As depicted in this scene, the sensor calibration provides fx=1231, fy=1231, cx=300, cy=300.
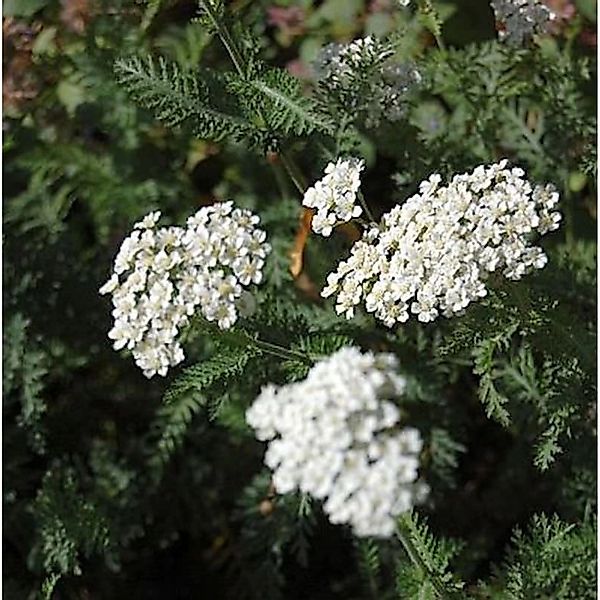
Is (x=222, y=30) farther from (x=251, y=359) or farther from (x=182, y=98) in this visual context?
(x=251, y=359)

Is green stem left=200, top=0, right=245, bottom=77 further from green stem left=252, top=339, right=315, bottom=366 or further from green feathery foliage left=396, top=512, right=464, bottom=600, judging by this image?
green feathery foliage left=396, top=512, right=464, bottom=600

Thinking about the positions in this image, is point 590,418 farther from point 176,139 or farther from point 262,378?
point 176,139

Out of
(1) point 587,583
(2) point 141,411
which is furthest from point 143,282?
(2) point 141,411

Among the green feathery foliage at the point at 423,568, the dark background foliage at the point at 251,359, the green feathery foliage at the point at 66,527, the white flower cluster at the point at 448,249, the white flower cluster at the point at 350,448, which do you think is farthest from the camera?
the green feathery foliage at the point at 66,527

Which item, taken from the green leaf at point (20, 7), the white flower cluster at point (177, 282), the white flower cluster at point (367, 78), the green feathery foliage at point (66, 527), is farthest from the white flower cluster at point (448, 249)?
the green leaf at point (20, 7)

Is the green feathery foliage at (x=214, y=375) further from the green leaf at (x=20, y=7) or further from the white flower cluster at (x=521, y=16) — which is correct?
the green leaf at (x=20, y=7)

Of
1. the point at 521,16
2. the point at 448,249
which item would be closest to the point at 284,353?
the point at 448,249

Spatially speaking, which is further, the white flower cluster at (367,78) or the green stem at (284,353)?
the white flower cluster at (367,78)
